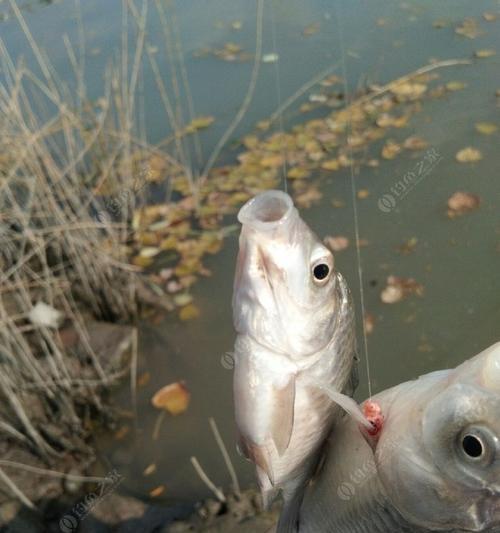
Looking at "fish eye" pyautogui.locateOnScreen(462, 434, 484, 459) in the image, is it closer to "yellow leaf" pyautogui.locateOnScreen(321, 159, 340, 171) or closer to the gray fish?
the gray fish

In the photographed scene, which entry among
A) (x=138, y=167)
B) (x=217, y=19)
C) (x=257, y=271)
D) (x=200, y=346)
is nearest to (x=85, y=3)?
(x=217, y=19)

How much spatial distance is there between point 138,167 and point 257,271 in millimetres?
3690

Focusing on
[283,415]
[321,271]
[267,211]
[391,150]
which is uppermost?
[267,211]

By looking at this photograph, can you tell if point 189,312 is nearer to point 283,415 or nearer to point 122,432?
point 122,432

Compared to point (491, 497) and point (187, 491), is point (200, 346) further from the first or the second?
point (491, 497)

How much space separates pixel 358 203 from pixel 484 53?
2291 mm

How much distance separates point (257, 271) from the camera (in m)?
1.49

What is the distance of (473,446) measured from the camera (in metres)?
1.18

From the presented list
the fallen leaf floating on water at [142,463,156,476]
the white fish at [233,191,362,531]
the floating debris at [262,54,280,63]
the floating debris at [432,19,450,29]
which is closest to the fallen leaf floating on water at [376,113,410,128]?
the floating debris at [262,54,280,63]

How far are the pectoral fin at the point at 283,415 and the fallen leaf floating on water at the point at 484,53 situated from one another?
509 centimetres

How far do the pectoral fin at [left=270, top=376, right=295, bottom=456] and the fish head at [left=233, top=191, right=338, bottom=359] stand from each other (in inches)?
3.8

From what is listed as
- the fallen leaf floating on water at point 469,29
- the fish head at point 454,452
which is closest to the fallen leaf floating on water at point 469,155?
the fallen leaf floating on water at point 469,29

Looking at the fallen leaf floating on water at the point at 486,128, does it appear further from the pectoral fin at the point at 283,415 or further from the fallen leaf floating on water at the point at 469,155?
the pectoral fin at the point at 283,415

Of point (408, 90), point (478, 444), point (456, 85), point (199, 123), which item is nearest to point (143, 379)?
point (199, 123)
